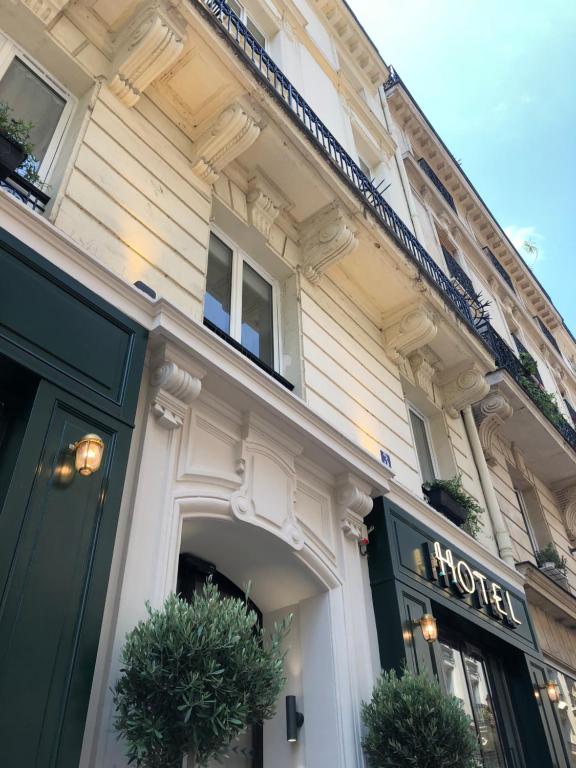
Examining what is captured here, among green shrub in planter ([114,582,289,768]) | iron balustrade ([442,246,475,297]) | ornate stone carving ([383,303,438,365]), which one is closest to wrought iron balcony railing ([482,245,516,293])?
iron balustrade ([442,246,475,297])

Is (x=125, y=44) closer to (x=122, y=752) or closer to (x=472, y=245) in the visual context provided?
(x=122, y=752)

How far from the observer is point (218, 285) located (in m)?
7.35

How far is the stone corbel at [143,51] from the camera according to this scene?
6.61 meters

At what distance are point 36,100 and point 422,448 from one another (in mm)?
7102

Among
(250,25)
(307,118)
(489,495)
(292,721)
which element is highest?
(250,25)

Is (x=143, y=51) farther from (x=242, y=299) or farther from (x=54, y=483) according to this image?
(x=54, y=483)

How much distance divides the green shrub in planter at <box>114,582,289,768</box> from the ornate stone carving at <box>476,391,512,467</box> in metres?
9.29

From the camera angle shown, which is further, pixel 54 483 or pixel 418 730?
pixel 418 730

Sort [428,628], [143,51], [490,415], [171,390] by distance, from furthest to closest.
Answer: [490,415] → [143,51] → [428,628] → [171,390]

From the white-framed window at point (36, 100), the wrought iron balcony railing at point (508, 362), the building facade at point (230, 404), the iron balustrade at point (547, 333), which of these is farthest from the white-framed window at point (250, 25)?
the iron balustrade at point (547, 333)

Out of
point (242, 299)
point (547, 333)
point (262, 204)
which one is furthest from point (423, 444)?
point (547, 333)

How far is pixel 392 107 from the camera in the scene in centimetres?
1716

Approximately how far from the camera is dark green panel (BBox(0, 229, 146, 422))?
4.07 m

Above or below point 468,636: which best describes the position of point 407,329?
above
